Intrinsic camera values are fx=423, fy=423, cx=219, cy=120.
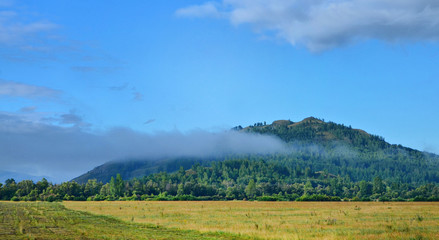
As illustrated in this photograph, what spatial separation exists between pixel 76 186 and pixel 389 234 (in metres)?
168

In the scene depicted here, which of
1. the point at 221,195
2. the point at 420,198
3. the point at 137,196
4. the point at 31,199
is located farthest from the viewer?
the point at 221,195

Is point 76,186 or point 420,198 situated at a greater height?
point 76,186

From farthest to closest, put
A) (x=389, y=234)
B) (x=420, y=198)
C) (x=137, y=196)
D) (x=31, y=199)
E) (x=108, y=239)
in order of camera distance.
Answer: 1. (x=137, y=196)
2. (x=31, y=199)
3. (x=420, y=198)
4. (x=389, y=234)
5. (x=108, y=239)

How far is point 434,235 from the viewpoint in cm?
3509

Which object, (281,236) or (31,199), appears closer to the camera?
(281,236)

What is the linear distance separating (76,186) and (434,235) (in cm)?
17007

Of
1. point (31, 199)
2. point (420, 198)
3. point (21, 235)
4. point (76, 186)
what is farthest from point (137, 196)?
point (21, 235)

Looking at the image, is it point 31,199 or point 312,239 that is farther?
point 31,199

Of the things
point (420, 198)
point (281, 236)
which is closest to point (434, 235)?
point (281, 236)

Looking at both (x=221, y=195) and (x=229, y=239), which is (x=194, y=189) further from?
(x=229, y=239)

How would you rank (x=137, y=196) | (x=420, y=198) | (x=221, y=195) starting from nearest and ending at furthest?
(x=420, y=198) < (x=137, y=196) < (x=221, y=195)

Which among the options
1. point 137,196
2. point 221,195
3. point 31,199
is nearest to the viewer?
point 31,199

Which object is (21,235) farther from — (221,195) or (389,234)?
(221,195)

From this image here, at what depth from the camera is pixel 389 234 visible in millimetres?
36188
